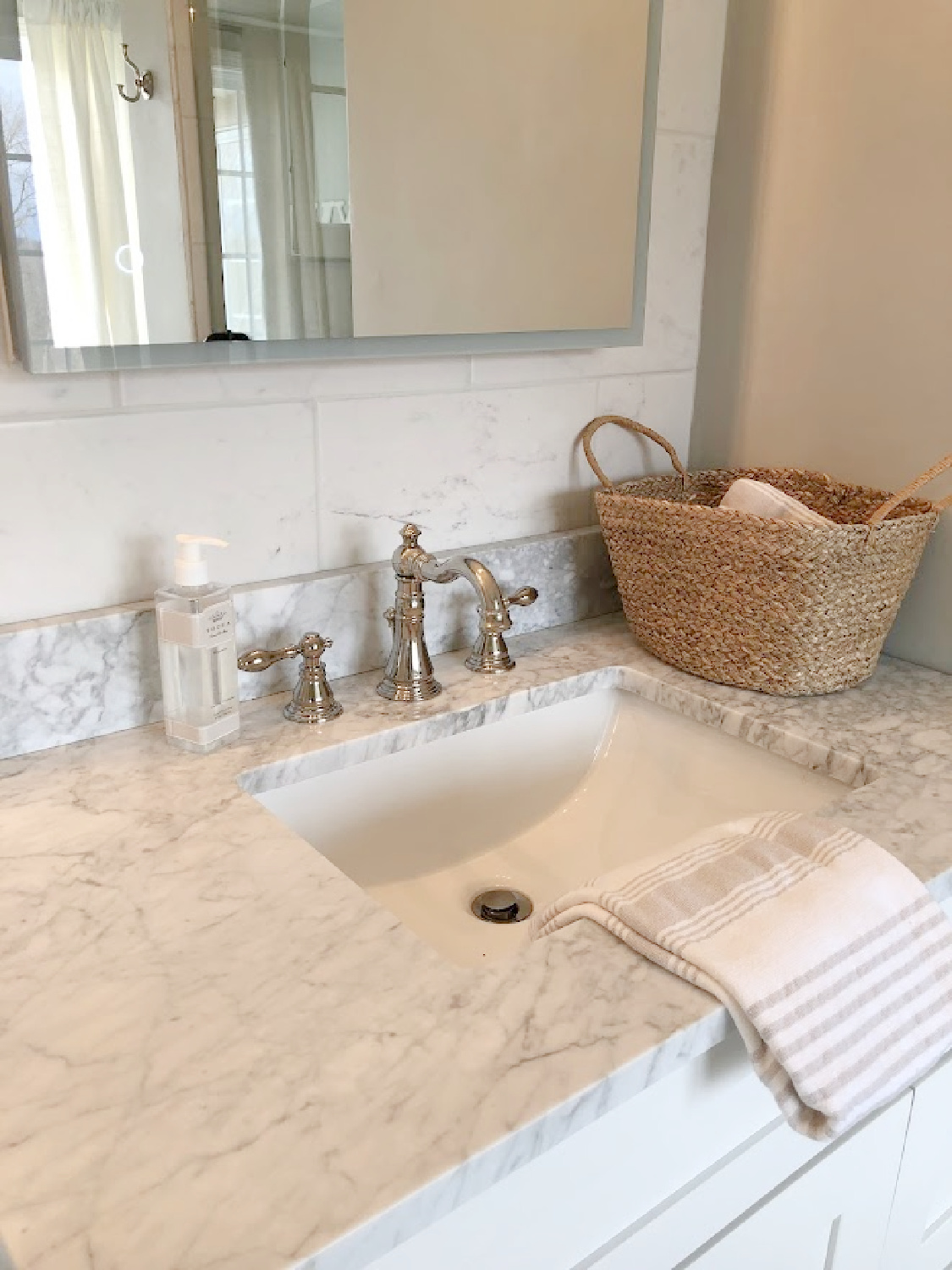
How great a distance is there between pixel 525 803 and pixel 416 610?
0.71 ft

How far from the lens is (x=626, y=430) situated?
1.21 metres

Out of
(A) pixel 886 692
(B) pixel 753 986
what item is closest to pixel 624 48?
(A) pixel 886 692

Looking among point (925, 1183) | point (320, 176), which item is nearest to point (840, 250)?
point (320, 176)

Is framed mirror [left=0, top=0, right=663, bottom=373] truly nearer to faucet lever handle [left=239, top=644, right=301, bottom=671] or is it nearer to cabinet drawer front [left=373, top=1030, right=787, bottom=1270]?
faucet lever handle [left=239, top=644, right=301, bottom=671]

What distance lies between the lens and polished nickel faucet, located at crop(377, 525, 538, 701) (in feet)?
3.13

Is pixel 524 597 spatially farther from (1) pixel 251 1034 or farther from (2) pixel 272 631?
(1) pixel 251 1034

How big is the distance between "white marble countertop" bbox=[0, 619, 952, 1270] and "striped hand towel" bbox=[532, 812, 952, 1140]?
2cm

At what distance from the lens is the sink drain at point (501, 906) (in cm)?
90

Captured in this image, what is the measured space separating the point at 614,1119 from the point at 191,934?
0.26 meters

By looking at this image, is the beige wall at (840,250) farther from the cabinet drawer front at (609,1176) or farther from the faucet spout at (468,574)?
the cabinet drawer front at (609,1176)

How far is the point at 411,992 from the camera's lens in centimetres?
57

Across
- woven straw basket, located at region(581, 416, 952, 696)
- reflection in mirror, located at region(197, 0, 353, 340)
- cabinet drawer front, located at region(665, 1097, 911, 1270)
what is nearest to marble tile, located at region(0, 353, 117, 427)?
reflection in mirror, located at region(197, 0, 353, 340)

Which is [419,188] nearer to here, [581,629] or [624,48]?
[624,48]

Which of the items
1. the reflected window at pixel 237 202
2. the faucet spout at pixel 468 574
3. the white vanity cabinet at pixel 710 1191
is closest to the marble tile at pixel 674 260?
the faucet spout at pixel 468 574
